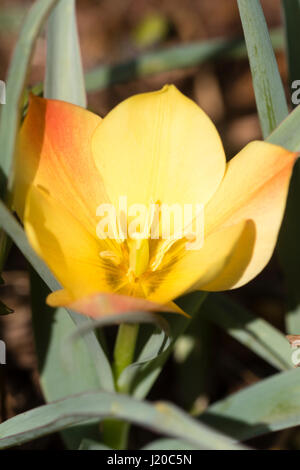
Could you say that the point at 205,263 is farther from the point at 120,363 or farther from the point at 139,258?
the point at 120,363

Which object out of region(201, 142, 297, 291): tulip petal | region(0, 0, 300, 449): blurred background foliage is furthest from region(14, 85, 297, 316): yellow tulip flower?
Result: region(0, 0, 300, 449): blurred background foliage

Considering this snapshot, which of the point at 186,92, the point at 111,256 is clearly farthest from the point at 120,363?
the point at 186,92

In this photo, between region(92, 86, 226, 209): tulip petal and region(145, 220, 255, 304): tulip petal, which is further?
region(92, 86, 226, 209): tulip petal

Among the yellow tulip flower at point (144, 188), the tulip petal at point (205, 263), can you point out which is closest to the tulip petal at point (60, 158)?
the yellow tulip flower at point (144, 188)

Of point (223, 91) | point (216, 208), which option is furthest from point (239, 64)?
point (216, 208)

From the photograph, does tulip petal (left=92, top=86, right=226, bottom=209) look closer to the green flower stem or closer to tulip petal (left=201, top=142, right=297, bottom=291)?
tulip petal (left=201, top=142, right=297, bottom=291)

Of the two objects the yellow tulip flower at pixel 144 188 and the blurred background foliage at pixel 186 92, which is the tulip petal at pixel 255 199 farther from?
the blurred background foliage at pixel 186 92
